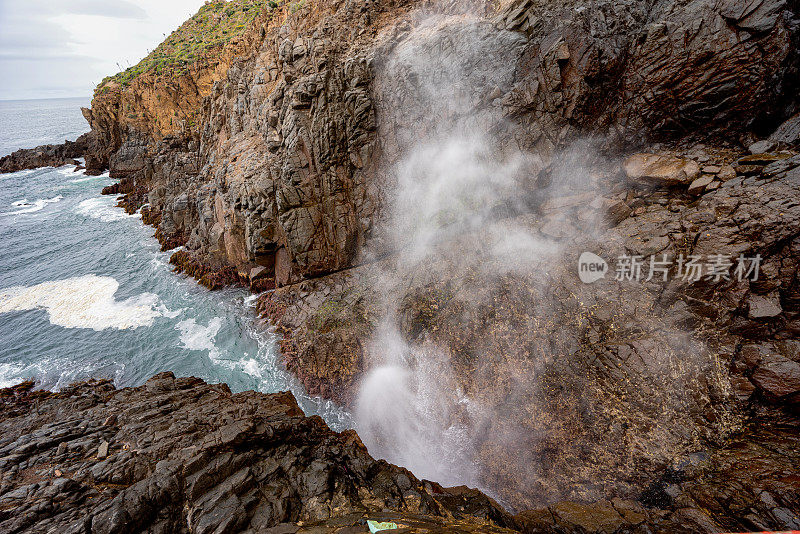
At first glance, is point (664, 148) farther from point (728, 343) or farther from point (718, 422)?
point (718, 422)

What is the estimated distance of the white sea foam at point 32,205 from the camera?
39.5 meters

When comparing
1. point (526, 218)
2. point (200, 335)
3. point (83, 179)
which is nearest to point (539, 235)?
point (526, 218)

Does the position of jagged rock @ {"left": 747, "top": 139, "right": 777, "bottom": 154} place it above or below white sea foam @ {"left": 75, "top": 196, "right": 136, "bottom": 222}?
above

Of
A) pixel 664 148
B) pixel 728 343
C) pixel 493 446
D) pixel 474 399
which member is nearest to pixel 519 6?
pixel 664 148

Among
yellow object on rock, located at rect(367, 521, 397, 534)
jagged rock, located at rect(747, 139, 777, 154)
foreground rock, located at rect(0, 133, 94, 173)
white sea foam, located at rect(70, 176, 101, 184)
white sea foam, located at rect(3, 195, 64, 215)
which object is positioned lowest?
white sea foam, located at rect(3, 195, 64, 215)

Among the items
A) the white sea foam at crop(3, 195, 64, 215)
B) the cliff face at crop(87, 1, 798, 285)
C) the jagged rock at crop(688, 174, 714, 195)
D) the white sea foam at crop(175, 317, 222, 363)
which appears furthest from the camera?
the white sea foam at crop(3, 195, 64, 215)

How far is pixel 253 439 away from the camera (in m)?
9.12

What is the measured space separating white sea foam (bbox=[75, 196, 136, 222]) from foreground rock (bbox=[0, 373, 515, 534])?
34.3 m

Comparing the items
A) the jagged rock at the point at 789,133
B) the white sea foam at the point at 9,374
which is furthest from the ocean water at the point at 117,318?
the jagged rock at the point at 789,133

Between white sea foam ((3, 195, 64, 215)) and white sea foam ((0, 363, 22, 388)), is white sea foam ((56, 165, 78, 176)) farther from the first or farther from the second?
white sea foam ((0, 363, 22, 388))

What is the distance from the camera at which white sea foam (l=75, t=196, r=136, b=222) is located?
37.2 meters

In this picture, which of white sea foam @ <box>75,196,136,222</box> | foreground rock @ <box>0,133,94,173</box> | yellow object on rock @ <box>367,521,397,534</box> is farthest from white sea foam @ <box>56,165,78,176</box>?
yellow object on rock @ <box>367,521,397,534</box>

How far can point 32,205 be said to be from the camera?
4128 cm

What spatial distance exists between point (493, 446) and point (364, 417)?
6.09 meters
